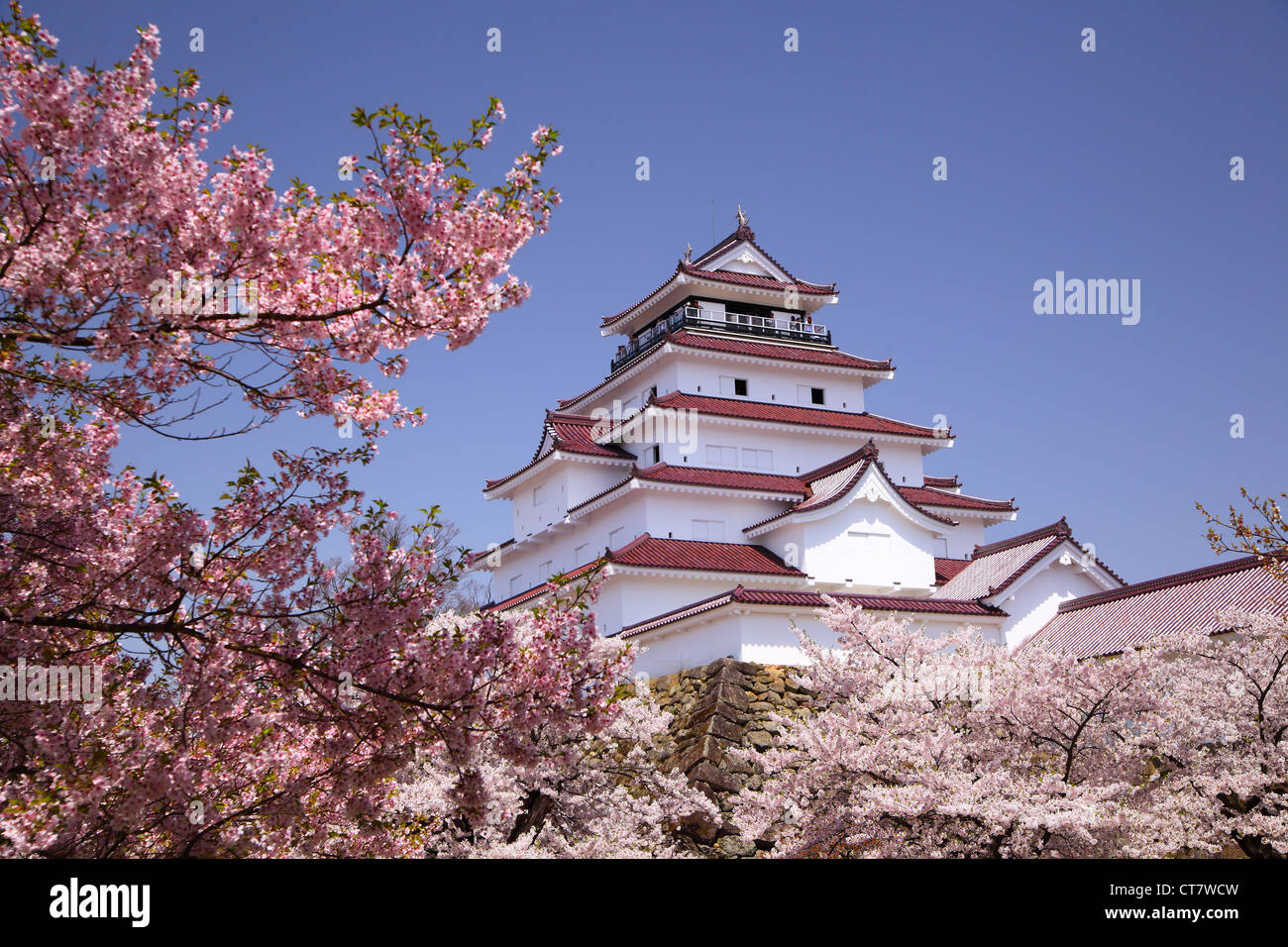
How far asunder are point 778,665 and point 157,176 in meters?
21.5

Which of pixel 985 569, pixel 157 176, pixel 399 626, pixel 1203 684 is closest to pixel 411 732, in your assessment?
pixel 399 626

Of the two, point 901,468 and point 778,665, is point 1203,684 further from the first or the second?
point 901,468

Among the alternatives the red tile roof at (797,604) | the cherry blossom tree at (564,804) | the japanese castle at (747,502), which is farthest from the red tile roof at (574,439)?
the cherry blossom tree at (564,804)

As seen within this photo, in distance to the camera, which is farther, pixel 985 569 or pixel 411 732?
pixel 985 569

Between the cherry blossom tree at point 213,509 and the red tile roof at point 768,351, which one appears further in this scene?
the red tile roof at point 768,351

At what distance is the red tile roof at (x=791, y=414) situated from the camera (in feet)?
113

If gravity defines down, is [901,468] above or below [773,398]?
below

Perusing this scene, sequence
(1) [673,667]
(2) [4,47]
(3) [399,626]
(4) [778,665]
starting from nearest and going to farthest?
(2) [4,47]
(3) [399,626]
(4) [778,665]
(1) [673,667]

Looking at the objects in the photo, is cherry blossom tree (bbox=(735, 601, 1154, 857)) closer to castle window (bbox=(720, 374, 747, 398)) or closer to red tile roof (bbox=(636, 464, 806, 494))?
red tile roof (bbox=(636, 464, 806, 494))

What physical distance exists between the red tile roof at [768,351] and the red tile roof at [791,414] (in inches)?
65.2

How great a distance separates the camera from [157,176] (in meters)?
6.97

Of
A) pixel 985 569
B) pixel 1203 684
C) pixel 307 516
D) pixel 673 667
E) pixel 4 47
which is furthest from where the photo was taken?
pixel 985 569

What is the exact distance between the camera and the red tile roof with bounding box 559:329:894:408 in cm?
3575

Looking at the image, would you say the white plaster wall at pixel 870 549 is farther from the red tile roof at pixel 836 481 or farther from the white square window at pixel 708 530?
the white square window at pixel 708 530
